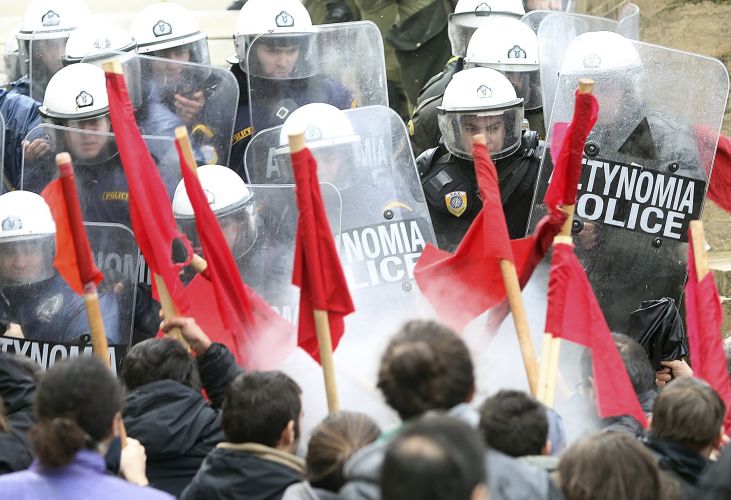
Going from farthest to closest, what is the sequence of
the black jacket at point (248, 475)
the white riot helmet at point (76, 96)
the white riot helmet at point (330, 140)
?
the white riot helmet at point (76, 96) < the white riot helmet at point (330, 140) < the black jacket at point (248, 475)

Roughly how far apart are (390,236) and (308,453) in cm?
268

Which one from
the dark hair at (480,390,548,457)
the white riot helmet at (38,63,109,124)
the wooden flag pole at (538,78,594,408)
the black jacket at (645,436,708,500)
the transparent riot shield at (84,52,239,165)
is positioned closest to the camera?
the dark hair at (480,390,548,457)

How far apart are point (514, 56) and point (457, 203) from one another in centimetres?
125

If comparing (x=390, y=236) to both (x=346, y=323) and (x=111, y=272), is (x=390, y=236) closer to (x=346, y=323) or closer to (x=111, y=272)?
(x=346, y=323)

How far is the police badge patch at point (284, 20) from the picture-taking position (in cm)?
787

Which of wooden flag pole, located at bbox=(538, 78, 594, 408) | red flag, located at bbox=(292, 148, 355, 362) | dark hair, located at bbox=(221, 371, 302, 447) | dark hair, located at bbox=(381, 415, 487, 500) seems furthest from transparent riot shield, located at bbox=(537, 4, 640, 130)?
dark hair, located at bbox=(381, 415, 487, 500)

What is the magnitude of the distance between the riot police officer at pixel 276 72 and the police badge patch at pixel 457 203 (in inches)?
40.8

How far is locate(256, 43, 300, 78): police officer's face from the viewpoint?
7.76m

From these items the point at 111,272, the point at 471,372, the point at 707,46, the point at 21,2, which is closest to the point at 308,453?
the point at 471,372

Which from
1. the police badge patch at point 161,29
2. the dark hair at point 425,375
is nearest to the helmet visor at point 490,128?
the police badge patch at point 161,29

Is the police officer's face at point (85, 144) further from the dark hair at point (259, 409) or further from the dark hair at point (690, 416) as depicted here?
the dark hair at point (690, 416)

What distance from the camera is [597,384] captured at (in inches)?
198

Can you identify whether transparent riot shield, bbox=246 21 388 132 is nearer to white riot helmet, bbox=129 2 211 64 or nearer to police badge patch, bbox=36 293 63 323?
white riot helmet, bbox=129 2 211 64

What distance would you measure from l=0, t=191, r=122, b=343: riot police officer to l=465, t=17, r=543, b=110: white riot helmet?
267 centimetres
